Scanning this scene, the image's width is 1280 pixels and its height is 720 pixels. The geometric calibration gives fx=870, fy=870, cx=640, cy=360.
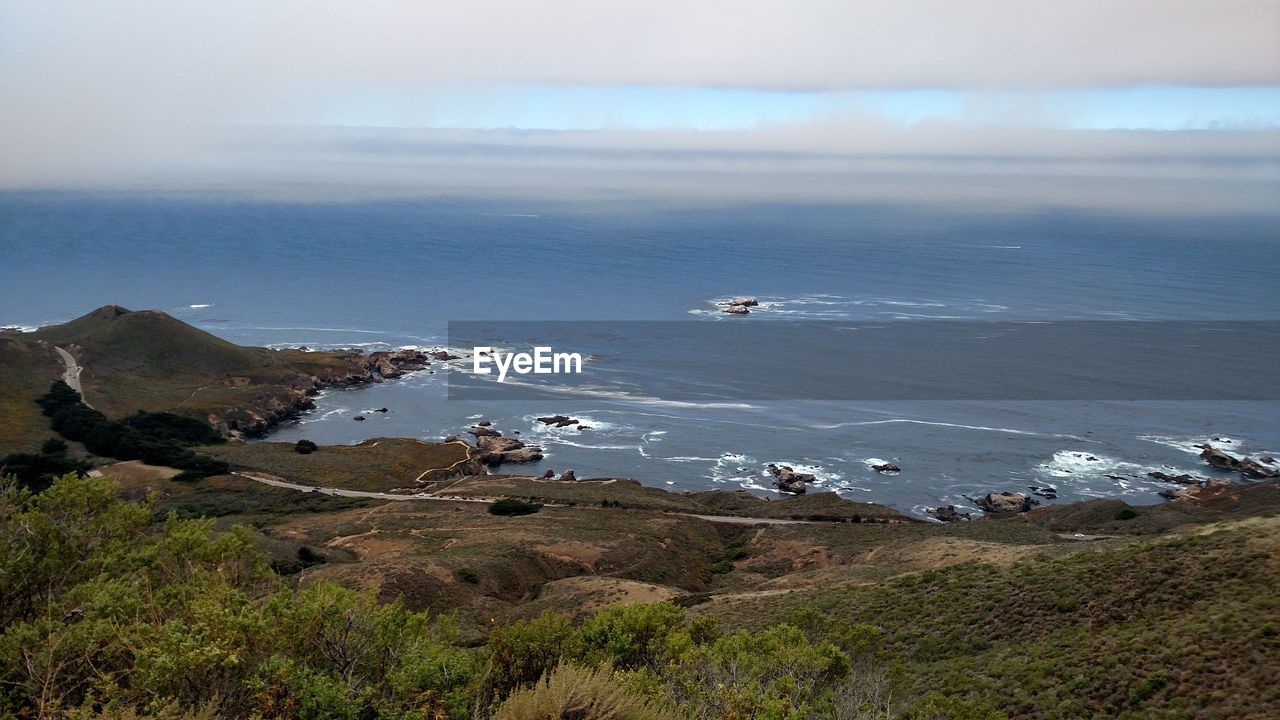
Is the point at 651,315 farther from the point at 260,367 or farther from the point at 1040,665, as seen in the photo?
the point at 1040,665

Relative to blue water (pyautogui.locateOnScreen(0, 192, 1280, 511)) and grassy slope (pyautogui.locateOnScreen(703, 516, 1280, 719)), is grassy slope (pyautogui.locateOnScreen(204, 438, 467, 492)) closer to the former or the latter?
blue water (pyautogui.locateOnScreen(0, 192, 1280, 511))

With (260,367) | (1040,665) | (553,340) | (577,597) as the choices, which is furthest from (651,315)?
(1040,665)

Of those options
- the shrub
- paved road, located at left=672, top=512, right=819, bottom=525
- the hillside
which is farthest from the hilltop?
the shrub

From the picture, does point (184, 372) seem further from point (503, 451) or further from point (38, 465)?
point (503, 451)

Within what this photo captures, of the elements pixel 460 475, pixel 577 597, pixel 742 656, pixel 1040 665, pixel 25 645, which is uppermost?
pixel 25 645

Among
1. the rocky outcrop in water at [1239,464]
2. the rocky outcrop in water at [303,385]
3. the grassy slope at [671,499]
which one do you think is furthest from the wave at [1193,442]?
the rocky outcrop in water at [303,385]
